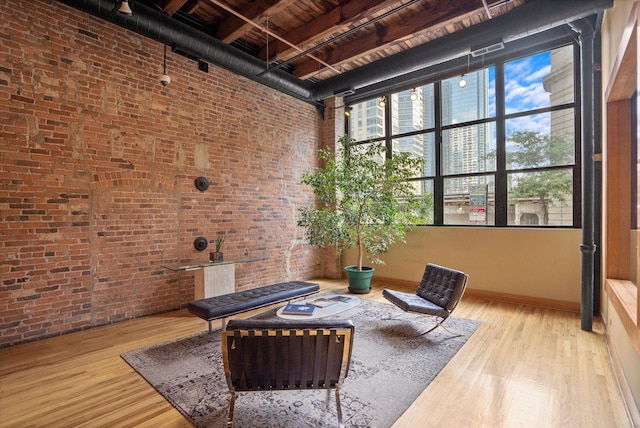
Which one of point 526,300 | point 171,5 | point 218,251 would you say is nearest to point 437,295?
point 526,300

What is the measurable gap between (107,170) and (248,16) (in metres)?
2.75

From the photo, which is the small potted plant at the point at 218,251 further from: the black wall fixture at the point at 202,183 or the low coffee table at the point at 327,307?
the low coffee table at the point at 327,307

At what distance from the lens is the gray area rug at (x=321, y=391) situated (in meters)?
2.15

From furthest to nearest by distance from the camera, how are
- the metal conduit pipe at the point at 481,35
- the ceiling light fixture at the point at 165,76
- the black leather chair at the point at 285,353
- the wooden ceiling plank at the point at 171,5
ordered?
the ceiling light fixture at the point at 165,76, the wooden ceiling plank at the point at 171,5, the metal conduit pipe at the point at 481,35, the black leather chair at the point at 285,353

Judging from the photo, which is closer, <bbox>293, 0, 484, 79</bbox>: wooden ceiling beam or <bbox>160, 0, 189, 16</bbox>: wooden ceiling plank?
<bbox>160, 0, 189, 16</bbox>: wooden ceiling plank

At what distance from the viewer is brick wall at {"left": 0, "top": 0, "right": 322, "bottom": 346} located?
3350mm

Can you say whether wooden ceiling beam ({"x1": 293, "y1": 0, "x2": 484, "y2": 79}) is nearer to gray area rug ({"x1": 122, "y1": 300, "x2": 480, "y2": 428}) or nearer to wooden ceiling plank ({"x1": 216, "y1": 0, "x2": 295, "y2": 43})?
wooden ceiling plank ({"x1": 216, "y1": 0, "x2": 295, "y2": 43})

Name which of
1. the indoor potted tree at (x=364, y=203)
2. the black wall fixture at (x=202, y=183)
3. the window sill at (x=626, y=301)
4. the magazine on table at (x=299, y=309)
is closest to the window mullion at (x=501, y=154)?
the indoor potted tree at (x=364, y=203)

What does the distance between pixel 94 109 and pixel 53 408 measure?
3242 mm

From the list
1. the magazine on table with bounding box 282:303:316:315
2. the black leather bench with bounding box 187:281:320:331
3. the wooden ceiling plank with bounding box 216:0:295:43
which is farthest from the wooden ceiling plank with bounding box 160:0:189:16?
the magazine on table with bounding box 282:303:316:315

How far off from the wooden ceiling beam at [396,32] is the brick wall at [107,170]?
4.43 ft

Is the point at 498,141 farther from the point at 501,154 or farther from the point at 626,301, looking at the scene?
the point at 626,301

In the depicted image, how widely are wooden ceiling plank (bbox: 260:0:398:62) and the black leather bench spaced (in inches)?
145

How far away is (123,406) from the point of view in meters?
2.28
